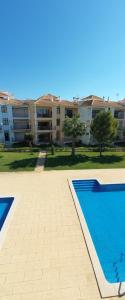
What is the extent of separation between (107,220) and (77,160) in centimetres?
1202

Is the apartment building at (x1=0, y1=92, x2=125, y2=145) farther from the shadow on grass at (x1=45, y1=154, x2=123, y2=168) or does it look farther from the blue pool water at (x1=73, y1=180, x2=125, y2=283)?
the blue pool water at (x1=73, y1=180, x2=125, y2=283)

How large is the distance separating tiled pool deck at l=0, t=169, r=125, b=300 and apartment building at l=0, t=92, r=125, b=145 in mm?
22951

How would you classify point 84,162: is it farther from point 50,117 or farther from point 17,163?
point 50,117

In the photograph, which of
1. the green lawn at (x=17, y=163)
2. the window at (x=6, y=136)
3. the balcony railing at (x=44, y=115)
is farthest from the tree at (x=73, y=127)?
the window at (x=6, y=136)

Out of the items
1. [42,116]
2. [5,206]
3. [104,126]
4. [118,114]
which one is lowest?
[5,206]

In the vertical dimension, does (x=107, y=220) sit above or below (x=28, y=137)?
below

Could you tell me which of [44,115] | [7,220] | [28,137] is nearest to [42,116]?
[44,115]

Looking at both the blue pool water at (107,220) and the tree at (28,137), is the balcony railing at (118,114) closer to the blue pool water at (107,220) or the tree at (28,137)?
the tree at (28,137)

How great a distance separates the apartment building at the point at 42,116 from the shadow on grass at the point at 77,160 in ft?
33.3

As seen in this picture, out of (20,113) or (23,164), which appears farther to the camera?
(20,113)

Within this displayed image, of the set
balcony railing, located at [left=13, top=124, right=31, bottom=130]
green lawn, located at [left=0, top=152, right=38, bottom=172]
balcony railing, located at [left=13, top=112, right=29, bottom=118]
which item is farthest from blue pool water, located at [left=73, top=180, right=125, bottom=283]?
balcony railing, located at [left=13, top=112, right=29, bottom=118]

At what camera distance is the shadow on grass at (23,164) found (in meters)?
19.1

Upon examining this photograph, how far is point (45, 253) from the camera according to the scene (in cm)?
738

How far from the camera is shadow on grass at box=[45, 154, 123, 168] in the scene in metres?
20.6
